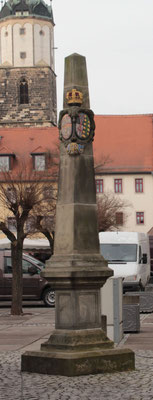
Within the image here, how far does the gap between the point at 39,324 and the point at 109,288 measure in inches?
223

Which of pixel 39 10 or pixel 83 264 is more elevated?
pixel 39 10

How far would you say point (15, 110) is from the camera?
85000mm

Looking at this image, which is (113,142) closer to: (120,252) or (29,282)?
(120,252)

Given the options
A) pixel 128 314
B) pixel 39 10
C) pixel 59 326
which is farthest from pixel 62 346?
pixel 39 10

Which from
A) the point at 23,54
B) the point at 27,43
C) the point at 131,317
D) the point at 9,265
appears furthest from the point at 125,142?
the point at 131,317

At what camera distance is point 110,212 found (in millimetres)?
55469

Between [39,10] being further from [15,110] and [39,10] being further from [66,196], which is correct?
[66,196]

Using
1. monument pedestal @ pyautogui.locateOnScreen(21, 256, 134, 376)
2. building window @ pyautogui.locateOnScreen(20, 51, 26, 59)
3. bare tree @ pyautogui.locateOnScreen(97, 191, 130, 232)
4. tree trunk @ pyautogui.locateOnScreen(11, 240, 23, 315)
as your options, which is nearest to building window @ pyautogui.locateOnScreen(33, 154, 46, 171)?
bare tree @ pyautogui.locateOnScreen(97, 191, 130, 232)

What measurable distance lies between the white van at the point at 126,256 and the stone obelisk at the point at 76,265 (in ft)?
55.2

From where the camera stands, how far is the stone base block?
10648 millimetres

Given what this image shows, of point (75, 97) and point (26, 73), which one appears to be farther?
point (26, 73)

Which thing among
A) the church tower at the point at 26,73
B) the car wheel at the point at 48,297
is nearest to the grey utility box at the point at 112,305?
the car wheel at the point at 48,297

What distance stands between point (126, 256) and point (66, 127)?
1801 cm

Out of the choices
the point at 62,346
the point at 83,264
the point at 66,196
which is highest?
the point at 66,196
